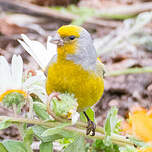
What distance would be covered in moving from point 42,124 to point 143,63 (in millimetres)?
2343

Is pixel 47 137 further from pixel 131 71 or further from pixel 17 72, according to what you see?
pixel 131 71

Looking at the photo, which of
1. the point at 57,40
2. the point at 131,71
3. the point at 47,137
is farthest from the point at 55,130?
the point at 131,71

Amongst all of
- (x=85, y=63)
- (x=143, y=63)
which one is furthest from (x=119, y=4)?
(x=85, y=63)

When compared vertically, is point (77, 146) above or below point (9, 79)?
below

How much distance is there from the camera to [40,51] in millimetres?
1690

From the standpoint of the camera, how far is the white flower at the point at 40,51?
1637 millimetres

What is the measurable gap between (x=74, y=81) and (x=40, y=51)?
271 millimetres

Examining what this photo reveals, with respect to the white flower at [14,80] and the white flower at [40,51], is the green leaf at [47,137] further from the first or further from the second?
the white flower at [40,51]

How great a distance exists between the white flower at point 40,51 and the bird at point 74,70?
0.09 metres

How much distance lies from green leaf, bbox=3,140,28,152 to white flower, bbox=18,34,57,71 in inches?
15.4

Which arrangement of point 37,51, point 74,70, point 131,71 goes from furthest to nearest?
point 131,71 < point 37,51 < point 74,70

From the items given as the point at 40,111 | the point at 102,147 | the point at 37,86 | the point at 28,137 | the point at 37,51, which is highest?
the point at 37,51

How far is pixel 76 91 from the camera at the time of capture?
1.54m

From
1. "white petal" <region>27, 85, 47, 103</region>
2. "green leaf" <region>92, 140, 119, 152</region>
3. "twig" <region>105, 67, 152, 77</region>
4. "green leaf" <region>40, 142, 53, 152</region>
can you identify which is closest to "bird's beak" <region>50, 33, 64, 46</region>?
"white petal" <region>27, 85, 47, 103</region>
